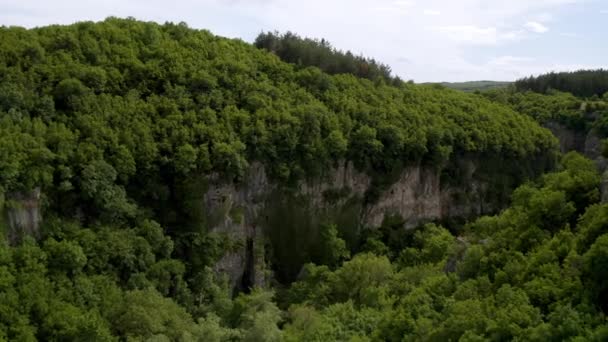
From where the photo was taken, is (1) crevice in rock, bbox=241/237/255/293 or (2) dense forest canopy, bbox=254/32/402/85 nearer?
(1) crevice in rock, bbox=241/237/255/293

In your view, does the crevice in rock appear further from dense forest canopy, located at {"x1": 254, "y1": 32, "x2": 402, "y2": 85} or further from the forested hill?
dense forest canopy, located at {"x1": 254, "y1": 32, "x2": 402, "y2": 85}

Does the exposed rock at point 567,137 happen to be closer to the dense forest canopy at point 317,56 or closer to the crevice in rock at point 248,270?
the dense forest canopy at point 317,56

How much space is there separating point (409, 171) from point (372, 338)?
131 feet

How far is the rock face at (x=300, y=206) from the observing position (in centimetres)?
5238

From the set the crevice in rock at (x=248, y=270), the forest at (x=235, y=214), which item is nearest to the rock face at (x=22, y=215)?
the forest at (x=235, y=214)

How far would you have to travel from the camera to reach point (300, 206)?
5778 cm

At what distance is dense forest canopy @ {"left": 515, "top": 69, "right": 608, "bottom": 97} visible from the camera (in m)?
117

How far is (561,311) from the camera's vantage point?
22.8 m

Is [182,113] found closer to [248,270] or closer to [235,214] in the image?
[235,214]

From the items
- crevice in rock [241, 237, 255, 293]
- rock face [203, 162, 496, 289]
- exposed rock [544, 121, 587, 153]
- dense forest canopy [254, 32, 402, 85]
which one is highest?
dense forest canopy [254, 32, 402, 85]

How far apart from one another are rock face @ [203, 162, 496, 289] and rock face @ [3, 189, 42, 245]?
1358cm

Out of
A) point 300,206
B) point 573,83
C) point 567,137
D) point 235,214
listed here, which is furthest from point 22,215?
point 573,83

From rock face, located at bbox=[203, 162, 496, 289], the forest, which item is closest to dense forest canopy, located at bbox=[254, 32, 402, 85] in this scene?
the forest

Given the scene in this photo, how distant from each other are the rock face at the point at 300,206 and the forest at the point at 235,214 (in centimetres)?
94
